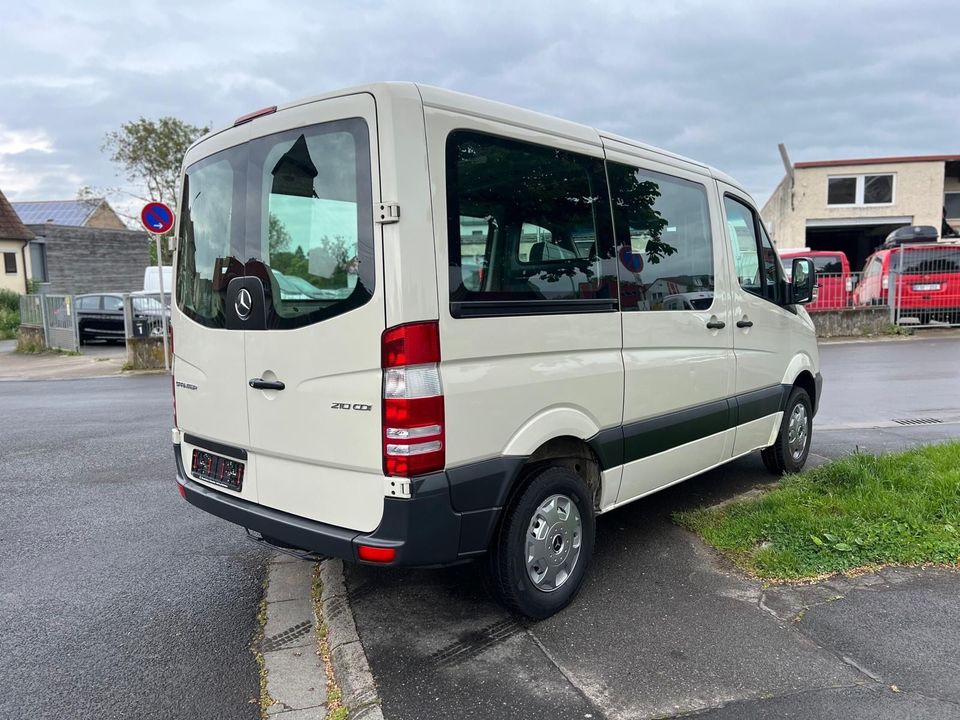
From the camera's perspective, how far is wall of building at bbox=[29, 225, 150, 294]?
36969 mm

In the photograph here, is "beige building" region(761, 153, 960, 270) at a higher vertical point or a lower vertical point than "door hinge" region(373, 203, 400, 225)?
higher

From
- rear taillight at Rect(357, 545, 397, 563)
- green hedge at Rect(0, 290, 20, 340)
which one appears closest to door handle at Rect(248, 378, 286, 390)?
rear taillight at Rect(357, 545, 397, 563)

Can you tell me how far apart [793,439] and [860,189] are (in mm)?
26755

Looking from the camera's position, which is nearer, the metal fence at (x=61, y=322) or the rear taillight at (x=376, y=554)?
the rear taillight at (x=376, y=554)

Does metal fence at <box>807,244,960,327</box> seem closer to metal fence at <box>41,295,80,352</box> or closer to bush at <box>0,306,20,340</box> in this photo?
metal fence at <box>41,295,80,352</box>

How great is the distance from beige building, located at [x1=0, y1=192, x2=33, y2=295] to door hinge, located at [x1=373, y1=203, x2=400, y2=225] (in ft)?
121

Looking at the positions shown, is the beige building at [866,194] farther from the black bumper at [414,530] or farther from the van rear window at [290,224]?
the black bumper at [414,530]

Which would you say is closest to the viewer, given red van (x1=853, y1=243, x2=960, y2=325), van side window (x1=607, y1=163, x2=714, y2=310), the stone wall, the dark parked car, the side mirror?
van side window (x1=607, y1=163, x2=714, y2=310)

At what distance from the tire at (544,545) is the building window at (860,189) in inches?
1140

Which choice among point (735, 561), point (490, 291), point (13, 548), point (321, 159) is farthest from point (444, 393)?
point (13, 548)

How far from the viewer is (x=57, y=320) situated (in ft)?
62.7

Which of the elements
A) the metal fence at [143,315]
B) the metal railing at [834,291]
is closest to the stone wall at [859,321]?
the metal railing at [834,291]

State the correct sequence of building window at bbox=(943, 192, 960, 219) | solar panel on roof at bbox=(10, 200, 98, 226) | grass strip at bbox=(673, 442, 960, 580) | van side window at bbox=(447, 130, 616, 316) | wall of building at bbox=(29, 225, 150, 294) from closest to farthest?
1. van side window at bbox=(447, 130, 616, 316)
2. grass strip at bbox=(673, 442, 960, 580)
3. building window at bbox=(943, 192, 960, 219)
4. wall of building at bbox=(29, 225, 150, 294)
5. solar panel on roof at bbox=(10, 200, 98, 226)

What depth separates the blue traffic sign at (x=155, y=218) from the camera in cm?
1267
